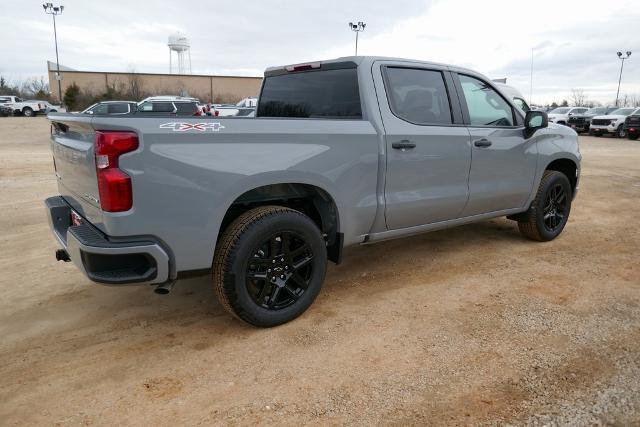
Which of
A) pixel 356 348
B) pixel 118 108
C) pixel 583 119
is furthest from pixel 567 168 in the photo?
pixel 583 119

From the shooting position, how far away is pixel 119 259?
2754 mm

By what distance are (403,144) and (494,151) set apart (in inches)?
48.9

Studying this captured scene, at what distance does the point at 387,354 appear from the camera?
3.05 meters

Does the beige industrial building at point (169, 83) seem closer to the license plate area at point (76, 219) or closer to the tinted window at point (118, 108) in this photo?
the tinted window at point (118, 108)

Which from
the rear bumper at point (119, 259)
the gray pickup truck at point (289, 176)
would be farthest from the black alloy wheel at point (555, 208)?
the rear bumper at point (119, 259)

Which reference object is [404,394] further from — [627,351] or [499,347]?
[627,351]

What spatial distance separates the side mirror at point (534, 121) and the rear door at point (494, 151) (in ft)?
0.22

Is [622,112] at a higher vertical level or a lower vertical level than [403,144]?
higher

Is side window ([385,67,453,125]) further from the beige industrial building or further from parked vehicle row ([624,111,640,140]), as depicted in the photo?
the beige industrial building

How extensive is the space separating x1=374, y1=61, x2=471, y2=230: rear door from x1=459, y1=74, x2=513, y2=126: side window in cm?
21

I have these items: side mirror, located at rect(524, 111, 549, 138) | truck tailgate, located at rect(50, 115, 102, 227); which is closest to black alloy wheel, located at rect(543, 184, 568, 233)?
side mirror, located at rect(524, 111, 549, 138)

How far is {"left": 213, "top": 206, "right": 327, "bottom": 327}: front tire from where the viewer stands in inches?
121

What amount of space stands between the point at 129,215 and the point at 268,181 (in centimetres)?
87

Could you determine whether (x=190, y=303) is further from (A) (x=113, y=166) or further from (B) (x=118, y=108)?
(B) (x=118, y=108)
